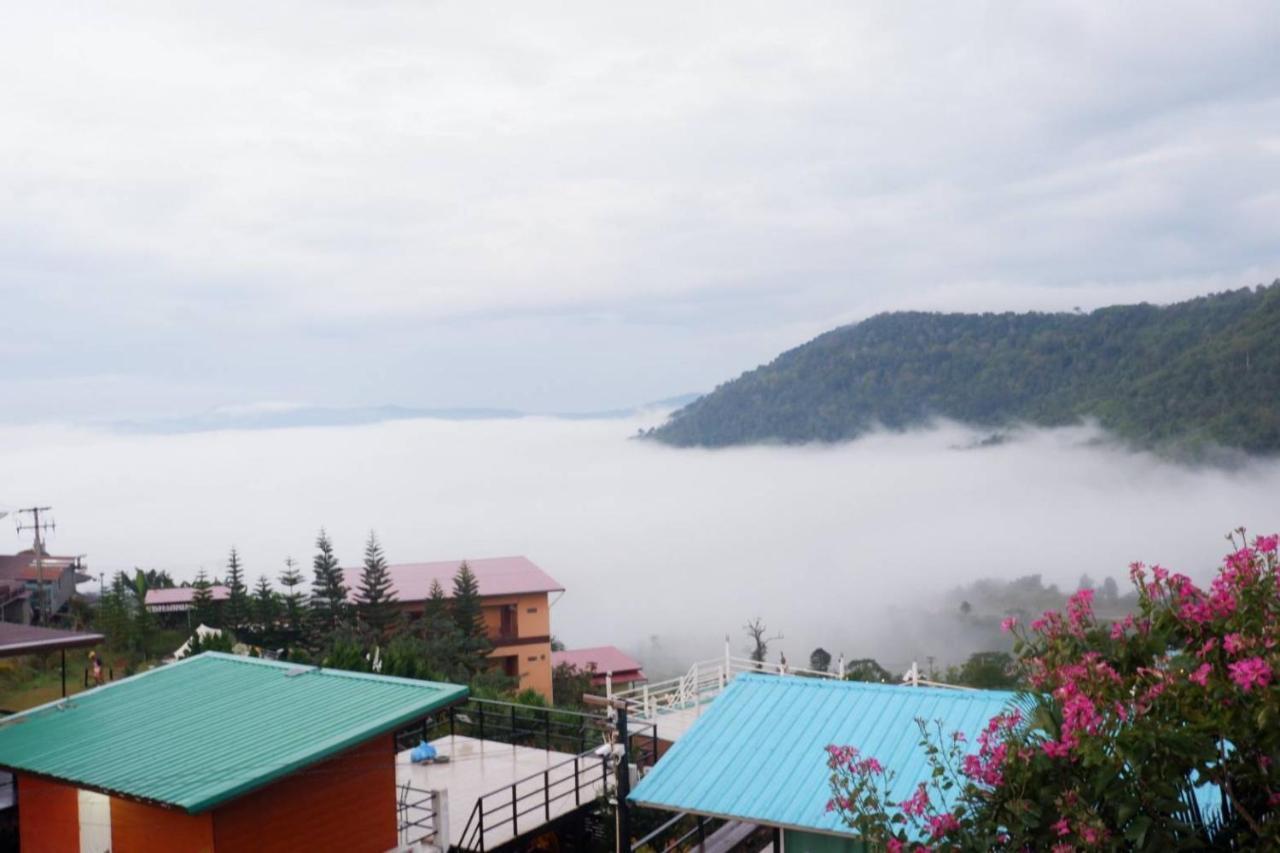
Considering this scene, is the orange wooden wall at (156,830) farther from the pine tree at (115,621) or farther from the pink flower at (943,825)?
the pine tree at (115,621)

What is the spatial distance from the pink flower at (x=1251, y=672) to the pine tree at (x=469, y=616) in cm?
3541

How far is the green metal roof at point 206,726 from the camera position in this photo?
935cm

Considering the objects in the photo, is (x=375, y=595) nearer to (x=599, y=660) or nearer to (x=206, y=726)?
(x=599, y=660)

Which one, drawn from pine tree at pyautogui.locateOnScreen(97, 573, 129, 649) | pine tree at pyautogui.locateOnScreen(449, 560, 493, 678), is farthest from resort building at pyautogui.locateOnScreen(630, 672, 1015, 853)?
pine tree at pyautogui.locateOnScreen(449, 560, 493, 678)

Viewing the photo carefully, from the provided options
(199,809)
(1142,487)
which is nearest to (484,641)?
(199,809)

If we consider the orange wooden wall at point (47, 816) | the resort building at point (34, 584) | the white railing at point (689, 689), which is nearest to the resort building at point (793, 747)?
the orange wooden wall at point (47, 816)

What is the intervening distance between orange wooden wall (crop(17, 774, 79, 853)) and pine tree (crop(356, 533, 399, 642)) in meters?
30.5

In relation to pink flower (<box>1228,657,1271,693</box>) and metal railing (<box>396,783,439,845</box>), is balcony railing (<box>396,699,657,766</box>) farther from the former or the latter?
pink flower (<box>1228,657,1271,693</box>)

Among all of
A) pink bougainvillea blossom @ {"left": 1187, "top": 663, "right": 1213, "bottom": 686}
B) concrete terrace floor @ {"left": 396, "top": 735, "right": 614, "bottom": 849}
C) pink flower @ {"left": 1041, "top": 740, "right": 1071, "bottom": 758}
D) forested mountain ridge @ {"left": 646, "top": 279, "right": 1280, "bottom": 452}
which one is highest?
forested mountain ridge @ {"left": 646, "top": 279, "right": 1280, "bottom": 452}

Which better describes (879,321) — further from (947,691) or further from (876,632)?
(947,691)

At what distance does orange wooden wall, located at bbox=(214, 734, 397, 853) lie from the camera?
953cm

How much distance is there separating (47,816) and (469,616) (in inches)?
1235

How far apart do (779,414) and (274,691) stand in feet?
489

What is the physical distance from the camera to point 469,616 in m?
41.9
